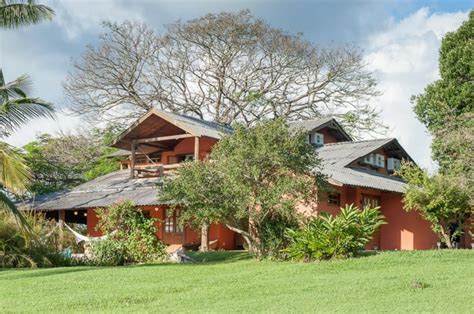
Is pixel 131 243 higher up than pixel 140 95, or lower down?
lower down

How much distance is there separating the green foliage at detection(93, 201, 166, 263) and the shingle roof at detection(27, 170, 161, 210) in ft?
11.0

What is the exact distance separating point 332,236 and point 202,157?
11.9 metres

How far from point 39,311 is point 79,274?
5199mm

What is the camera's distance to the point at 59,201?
29.1 meters

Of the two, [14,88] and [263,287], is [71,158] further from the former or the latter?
[263,287]

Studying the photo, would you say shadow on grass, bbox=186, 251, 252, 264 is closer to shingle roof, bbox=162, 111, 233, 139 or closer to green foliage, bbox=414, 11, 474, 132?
shingle roof, bbox=162, 111, 233, 139

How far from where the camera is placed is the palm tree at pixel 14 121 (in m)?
15.6

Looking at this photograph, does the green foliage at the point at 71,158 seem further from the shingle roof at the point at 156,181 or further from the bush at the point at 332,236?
the bush at the point at 332,236

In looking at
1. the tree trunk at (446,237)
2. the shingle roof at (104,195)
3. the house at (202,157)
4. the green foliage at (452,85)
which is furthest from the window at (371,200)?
the shingle roof at (104,195)

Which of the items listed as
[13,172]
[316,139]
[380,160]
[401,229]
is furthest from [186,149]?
[13,172]

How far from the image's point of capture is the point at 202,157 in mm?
28641

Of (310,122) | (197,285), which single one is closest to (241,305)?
(197,285)

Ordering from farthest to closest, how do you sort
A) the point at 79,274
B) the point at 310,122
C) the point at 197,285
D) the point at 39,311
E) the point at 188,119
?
the point at 310,122, the point at 188,119, the point at 79,274, the point at 197,285, the point at 39,311

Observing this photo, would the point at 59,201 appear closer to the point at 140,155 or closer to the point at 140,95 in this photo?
the point at 140,155
